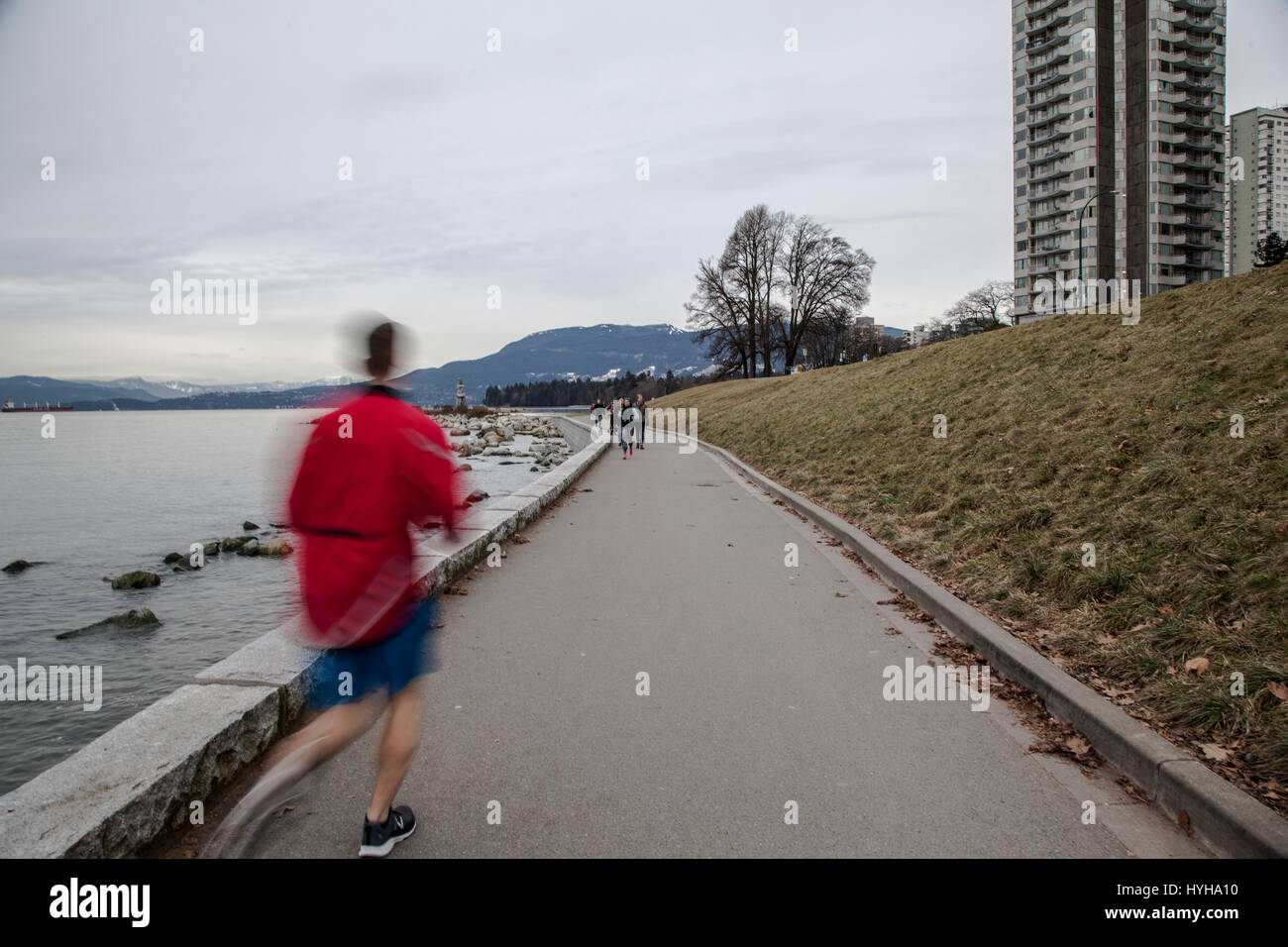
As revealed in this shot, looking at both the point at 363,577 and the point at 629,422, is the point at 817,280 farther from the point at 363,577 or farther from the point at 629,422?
the point at 363,577

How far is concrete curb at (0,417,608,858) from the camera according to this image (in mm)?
2725

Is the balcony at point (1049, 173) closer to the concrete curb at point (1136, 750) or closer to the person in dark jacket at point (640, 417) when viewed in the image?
the person in dark jacket at point (640, 417)

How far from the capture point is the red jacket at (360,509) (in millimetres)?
2893

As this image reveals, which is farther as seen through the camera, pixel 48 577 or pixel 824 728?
pixel 48 577

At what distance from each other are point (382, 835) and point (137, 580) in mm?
9737

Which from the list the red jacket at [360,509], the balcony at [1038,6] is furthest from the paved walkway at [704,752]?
the balcony at [1038,6]

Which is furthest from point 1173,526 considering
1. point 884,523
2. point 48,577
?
point 48,577

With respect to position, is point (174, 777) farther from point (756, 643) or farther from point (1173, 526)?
point (1173, 526)

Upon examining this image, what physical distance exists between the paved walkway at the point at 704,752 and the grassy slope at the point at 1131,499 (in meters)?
0.78

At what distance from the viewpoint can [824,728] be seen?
13.9 ft

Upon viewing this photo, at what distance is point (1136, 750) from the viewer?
3615 millimetres

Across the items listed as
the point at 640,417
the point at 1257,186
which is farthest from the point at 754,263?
the point at 1257,186

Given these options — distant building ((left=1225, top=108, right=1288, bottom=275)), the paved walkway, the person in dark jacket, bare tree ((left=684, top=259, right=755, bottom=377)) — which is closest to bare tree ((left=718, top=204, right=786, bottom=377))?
bare tree ((left=684, top=259, right=755, bottom=377))
